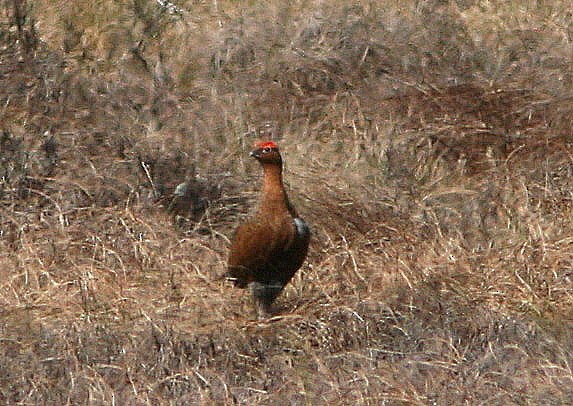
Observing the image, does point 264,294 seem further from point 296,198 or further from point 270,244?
point 296,198

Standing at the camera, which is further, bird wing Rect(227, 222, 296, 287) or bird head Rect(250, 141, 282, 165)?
bird head Rect(250, 141, 282, 165)

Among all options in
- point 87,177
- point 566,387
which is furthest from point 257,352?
point 87,177

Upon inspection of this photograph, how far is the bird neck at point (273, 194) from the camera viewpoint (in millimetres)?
6105

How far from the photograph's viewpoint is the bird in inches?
238

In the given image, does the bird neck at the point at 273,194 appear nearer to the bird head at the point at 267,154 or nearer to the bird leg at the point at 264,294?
the bird head at the point at 267,154

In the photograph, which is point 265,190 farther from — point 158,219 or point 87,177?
point 87,177

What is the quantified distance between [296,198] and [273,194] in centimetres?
110

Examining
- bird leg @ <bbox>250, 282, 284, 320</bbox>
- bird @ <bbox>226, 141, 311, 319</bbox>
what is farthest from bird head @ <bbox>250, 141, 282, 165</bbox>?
bird leg @ <bbox>250, 282, 284, 320</bbox>

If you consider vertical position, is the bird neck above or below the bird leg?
above

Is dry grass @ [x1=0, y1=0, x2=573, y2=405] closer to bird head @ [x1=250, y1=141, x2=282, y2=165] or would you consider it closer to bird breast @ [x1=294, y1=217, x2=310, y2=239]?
bird breast @ [x1=294, y1=217, x2=310, y2=239]

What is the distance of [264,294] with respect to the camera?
6102 millimetres

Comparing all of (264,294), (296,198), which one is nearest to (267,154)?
(264,294)

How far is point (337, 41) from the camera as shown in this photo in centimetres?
912

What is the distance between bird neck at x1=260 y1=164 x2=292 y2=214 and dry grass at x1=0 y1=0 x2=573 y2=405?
48 centimetres
